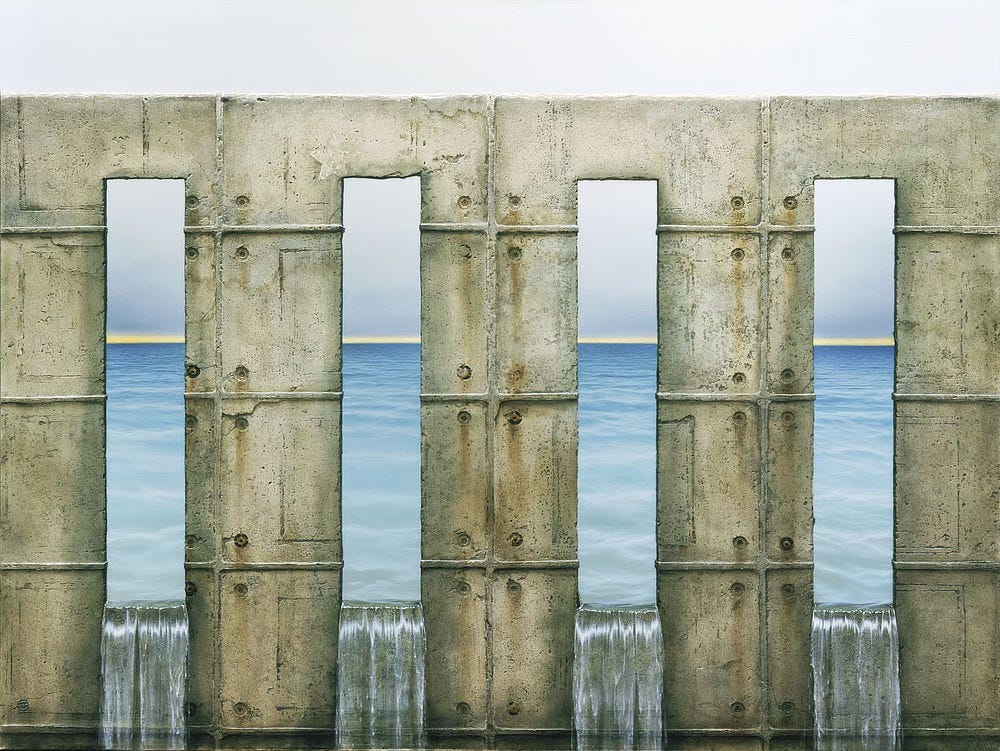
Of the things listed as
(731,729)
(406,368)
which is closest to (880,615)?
(731,729)

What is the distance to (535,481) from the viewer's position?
690 centimetres

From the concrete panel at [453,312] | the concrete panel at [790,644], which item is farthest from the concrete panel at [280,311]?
the concrete panel at [790,644]

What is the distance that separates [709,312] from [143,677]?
485 centimetres

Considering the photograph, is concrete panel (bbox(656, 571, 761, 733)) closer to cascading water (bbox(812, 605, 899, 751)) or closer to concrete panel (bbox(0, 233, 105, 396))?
cascading water (bbox(812, 605, 899, 751))

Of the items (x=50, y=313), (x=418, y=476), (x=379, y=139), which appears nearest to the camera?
(x=379, y=139)

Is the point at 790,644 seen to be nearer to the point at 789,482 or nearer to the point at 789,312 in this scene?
the point at 789,482

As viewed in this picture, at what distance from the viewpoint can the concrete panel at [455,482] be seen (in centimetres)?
688

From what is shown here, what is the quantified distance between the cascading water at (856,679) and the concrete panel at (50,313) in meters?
5.60

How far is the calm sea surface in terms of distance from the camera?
14414 millimetres

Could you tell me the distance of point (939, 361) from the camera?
22.7ft

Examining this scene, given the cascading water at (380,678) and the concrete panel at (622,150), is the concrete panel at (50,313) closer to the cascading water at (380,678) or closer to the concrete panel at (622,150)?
the cascading water at (380,678)

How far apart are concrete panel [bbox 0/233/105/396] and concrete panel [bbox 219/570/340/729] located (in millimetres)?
1879

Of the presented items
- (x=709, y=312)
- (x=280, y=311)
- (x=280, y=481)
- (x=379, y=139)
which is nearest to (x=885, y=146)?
(x=709, y=312)

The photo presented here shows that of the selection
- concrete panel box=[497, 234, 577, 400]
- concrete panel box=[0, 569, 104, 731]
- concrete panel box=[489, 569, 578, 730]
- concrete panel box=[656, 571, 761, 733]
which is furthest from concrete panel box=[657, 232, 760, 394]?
concrete panel box=[0, 569, 104, 731]
